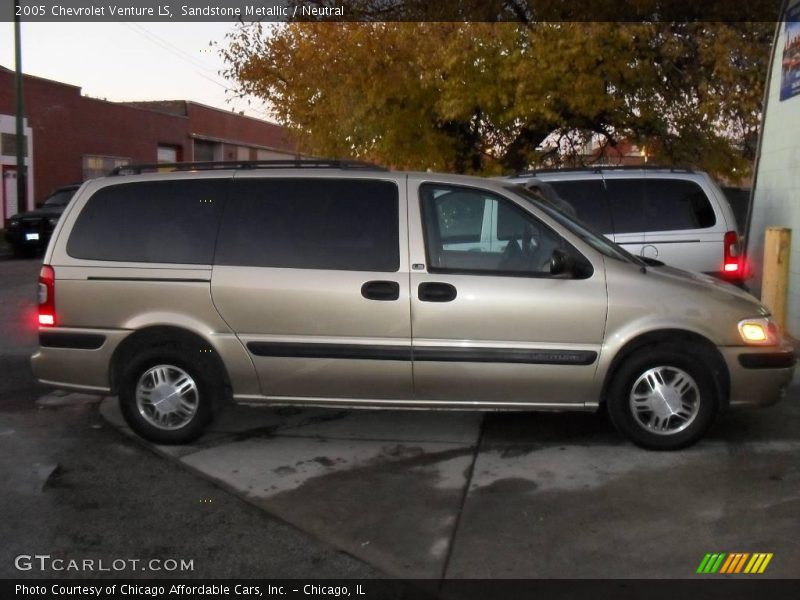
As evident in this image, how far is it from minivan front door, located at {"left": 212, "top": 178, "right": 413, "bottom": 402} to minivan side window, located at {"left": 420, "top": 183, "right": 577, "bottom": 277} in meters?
0.19

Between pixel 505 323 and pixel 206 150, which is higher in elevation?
pixel 206 150

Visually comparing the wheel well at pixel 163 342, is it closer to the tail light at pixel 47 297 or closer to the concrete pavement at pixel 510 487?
the tail light at pixel 47 297

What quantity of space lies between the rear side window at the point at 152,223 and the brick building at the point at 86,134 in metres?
20.0

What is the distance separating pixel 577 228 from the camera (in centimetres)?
624

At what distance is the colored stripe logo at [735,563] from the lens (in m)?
4.30

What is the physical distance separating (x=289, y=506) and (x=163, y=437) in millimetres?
1460

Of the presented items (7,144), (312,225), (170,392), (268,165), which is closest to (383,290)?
(312,225)

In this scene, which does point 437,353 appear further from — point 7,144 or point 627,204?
point 7,144

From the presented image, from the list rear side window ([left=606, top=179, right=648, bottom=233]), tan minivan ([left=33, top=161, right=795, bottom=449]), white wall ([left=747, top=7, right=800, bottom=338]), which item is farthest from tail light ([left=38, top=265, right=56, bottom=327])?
white wall ([left=747, top=7, right=800, bottom=338])

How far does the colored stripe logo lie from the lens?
14.1 feet

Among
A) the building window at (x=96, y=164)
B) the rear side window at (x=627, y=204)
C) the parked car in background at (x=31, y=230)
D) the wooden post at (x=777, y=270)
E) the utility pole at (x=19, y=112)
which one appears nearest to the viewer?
the rear side window at (x=627, y=204)

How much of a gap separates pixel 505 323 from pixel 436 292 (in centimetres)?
47
